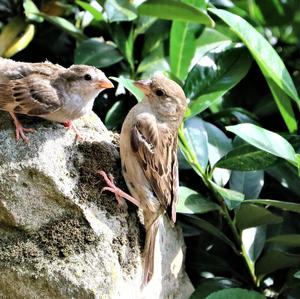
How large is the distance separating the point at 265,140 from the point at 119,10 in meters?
0.99

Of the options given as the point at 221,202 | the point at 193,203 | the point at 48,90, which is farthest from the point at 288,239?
the point at 48,90

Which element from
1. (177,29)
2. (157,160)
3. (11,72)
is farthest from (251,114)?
(11,72)

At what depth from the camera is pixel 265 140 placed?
274cm

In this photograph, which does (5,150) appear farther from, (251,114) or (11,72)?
(251,114)

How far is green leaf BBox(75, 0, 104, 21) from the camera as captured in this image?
10.9 ft

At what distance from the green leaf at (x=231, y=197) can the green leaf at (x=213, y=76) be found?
0.43 m

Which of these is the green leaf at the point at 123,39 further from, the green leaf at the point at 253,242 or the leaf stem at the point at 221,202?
the green leaf at the point at 253,242

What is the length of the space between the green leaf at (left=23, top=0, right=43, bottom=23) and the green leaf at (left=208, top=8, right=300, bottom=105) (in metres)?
0.97

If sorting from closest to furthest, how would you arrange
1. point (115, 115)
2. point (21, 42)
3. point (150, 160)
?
point (150, 160) < point (115, 115) < point (21, 42)

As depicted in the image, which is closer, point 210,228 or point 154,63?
point 210,228

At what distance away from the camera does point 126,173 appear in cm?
279

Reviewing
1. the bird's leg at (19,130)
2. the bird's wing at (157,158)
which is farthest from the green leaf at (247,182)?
the bird's leg at (19,130)

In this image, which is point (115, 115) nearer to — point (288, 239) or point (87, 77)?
point (87, 77)

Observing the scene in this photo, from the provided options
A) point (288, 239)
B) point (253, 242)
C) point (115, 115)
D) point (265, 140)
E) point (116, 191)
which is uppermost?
point (265, 140)
